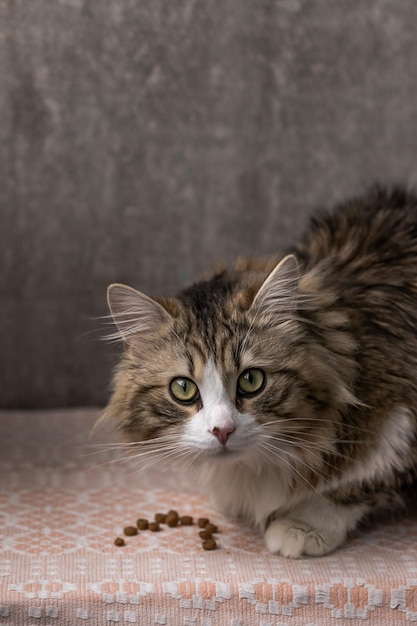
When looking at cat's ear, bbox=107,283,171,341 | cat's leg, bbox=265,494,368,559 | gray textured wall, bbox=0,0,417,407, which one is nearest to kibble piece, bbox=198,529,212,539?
cat's leg, bbox=265,494,368,559

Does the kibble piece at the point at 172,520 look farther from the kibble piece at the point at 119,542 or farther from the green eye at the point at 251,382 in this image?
the green eye at the point at 251,382

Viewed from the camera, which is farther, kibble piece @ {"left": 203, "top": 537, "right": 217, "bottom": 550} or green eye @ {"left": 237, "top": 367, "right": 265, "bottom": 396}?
kibble piece @ {"left": 203, "top": 537, "right": 217, "bottom": 550}

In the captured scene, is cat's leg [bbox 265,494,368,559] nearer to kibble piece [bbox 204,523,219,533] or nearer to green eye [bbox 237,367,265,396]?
kibble piece [bbox 204,523,219,533]

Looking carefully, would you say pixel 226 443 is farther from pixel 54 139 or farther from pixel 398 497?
pixel 54 139

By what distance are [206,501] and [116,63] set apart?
127 centimetres

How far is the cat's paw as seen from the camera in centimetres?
173

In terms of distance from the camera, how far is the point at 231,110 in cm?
251

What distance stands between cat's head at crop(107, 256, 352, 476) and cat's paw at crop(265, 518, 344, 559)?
0.14 m

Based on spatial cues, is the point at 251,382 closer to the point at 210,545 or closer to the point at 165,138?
the point at 210,545

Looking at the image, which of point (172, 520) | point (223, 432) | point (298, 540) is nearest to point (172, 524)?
point (172, 520)

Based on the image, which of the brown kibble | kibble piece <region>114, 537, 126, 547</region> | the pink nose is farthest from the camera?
the brown kibble

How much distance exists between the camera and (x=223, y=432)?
1.56 meters

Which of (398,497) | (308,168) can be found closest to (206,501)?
(398,497)

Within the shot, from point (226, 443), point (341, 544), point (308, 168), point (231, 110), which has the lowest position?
point (341, 544)
